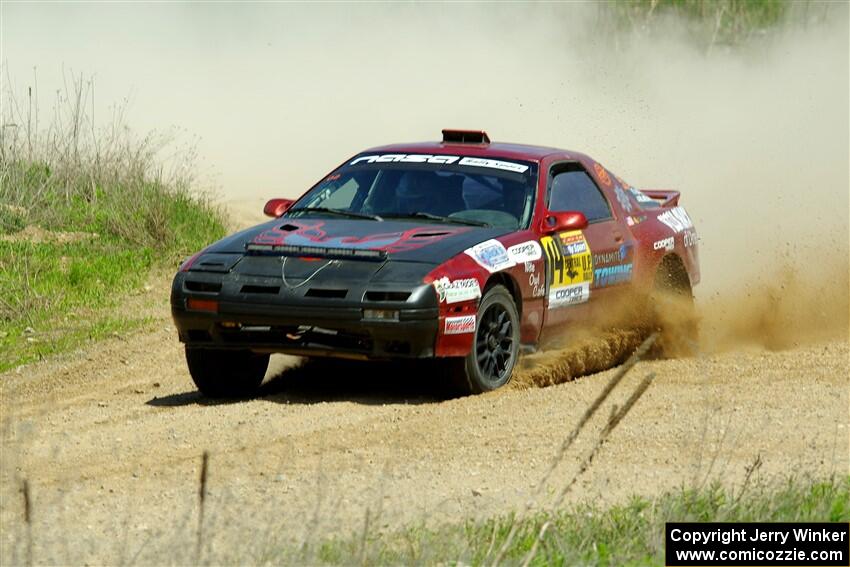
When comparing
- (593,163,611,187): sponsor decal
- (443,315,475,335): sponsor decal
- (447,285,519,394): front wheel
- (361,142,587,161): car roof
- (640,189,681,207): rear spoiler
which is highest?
(361,142,587,161): car roof

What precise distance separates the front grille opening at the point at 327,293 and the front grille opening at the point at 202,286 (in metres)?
0.56

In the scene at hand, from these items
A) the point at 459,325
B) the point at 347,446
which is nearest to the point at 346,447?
the point at 347,446

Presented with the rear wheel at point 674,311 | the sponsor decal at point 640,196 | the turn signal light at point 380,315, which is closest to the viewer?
the turn signal light at point 380,315

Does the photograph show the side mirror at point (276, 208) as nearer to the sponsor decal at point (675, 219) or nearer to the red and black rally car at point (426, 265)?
the red and black rally car at point (426, 265)

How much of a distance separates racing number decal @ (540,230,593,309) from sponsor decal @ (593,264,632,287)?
101 millimetres

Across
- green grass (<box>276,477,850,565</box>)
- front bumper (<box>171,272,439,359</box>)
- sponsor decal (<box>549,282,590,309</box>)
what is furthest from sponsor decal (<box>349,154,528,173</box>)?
green grass (<box>276,477,850,565</box>)

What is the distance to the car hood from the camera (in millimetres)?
9406

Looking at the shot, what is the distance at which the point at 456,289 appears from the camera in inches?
364

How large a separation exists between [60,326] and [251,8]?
17037 mm

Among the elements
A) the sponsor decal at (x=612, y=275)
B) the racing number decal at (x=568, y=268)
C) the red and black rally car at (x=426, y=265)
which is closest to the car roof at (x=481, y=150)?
the red and black rally car at (x=426, y=265)

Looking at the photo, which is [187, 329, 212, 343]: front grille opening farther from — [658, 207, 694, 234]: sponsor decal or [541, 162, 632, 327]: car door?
[658, 207, 694, 234]: sponsor decal

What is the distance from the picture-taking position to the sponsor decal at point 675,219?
11914mm

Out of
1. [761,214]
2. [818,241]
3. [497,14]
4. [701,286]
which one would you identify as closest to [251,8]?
[497,14]

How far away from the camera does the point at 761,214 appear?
801 inches
